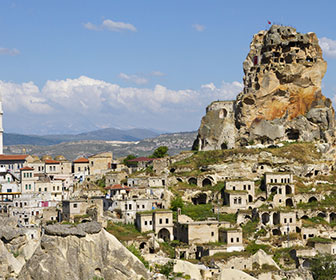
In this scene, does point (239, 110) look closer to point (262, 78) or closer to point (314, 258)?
point (262, 78)

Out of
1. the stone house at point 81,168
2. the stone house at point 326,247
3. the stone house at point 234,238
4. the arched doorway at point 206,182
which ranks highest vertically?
the stone house at point 81,168

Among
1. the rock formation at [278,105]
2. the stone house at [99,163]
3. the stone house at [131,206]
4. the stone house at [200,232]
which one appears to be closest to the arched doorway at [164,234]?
the stone house at [200,232]

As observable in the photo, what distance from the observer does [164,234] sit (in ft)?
272

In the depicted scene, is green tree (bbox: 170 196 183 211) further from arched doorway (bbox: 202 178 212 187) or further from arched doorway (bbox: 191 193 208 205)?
arched doorway (bbox: 202 178 212 187)

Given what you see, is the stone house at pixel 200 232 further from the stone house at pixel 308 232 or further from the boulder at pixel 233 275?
the boulder at pixel 233 275

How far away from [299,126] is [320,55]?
14045 millimetres

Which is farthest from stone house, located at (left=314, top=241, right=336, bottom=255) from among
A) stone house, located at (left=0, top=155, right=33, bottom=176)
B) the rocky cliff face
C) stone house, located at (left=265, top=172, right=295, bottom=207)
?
stone house, located at (left=0, top=155, right=33, bottom=176)

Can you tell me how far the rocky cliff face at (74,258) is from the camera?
51.6 m

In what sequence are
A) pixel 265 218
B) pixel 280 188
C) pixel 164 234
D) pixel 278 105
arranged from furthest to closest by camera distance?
pixel 278 105
pixel 280 188
pixel 265 218
pixel 164 234

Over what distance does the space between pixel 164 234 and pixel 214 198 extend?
11251 mm

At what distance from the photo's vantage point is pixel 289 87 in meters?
107

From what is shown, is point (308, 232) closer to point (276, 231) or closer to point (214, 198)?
point (276, 231)

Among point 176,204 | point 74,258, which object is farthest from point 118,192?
point 74,258

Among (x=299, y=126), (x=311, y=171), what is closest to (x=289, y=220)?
(x=311, y=171)
